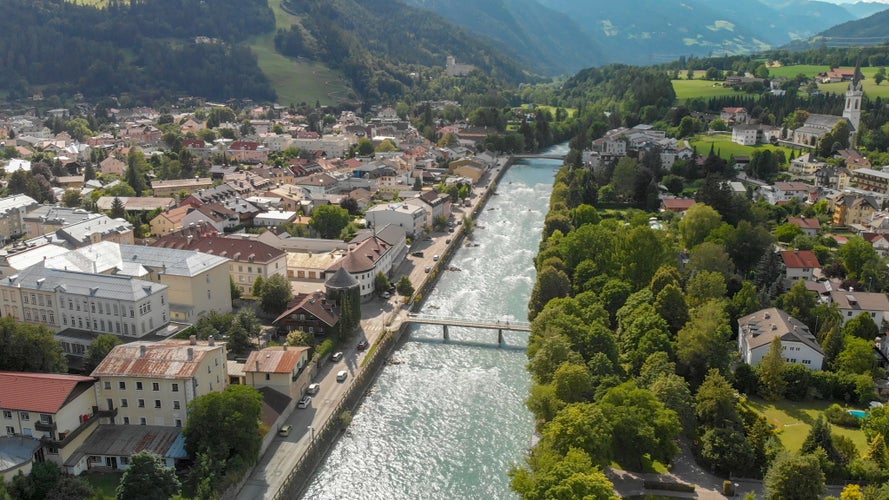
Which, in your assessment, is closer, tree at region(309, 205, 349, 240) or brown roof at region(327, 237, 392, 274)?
brown roof at region(327, 237, 392, 274)

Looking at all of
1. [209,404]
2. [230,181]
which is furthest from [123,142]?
[209,404]

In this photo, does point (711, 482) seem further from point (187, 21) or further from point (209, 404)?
point (187, 21)

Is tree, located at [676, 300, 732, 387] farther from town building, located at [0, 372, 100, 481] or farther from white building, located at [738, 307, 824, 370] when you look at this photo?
town building, located at [0, 372, 100, 481]

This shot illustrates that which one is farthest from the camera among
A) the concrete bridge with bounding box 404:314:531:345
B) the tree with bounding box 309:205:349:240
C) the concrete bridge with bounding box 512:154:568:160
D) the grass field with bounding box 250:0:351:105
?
the grass field with bounding box 250:0:351:105

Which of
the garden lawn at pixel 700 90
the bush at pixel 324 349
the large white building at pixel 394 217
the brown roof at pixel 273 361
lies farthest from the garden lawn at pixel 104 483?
the garden lawn at pixel 700 90

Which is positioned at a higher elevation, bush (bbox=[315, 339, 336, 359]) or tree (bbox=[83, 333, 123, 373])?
tree (bbox=[83, 333, 123, 373])

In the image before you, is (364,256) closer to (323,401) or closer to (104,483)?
(323,401)

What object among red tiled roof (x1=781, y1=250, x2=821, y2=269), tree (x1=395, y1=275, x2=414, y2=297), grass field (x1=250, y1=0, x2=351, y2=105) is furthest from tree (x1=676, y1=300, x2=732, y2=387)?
grass field (x1=250, y1=0, x2=351, y2=105)
